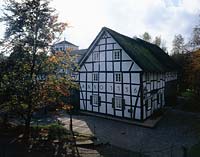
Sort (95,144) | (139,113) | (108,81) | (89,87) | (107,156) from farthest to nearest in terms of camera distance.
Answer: (89,87)
(108,81)
(139,113)
(95,144)
(107,156)

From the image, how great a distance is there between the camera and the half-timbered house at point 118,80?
→ 2062cm

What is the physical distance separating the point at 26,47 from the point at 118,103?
12.6m

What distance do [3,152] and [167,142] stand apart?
11814mm

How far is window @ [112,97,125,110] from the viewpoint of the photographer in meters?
21.7

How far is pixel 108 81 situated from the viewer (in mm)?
22922

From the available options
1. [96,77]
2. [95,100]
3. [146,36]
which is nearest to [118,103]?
[95,100]

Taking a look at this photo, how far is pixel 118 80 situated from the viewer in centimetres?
2205

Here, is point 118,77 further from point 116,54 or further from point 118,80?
point 116,54

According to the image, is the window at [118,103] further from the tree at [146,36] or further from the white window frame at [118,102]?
the tree at [146,36]

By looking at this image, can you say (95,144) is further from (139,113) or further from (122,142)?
(139,113)

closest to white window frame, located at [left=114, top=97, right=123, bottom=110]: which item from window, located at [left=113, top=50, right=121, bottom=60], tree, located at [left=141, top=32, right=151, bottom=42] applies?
window, located at [left=113, top=50, right=121, bottom=60]

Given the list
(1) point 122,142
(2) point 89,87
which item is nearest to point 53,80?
(1) point 122,142

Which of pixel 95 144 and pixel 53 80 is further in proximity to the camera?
pixel 95 144

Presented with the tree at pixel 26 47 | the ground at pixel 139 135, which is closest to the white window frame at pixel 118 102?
the ground at pixel 139 135
